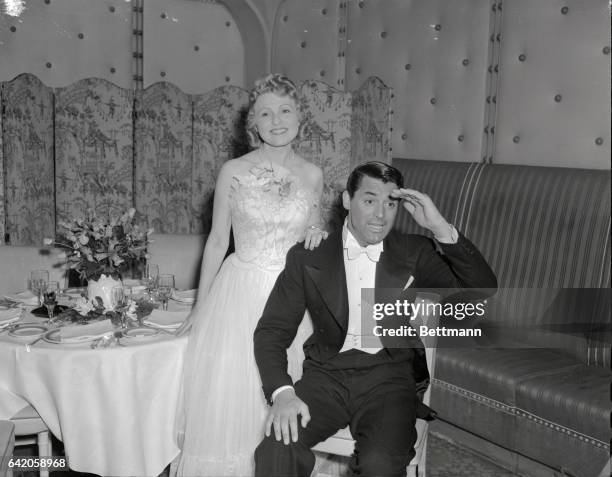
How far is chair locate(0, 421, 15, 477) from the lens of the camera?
1.85 m

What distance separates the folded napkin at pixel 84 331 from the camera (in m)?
2.18

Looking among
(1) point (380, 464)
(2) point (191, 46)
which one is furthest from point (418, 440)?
(2) point (191, 46)

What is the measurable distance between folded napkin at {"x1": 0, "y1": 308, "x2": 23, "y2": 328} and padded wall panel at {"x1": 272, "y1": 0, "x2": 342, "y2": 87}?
3513 mm

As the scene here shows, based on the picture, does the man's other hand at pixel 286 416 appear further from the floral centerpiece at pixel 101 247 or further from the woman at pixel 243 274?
the floral centerpiece at pixel 101 247

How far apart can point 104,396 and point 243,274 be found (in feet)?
2.28

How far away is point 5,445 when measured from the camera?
6.22ft

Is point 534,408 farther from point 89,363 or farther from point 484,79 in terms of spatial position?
point 484,79

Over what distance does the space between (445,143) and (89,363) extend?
A: 3115 mm

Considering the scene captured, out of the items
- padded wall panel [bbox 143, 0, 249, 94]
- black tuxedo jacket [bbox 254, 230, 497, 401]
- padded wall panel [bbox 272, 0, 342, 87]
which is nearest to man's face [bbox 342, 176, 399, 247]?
black tuxedo jacket [bbox 254, 230, 497, 401]

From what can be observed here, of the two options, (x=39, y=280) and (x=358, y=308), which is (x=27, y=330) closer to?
(x=39, y=280)

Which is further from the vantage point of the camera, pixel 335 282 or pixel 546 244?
pixel 546 244

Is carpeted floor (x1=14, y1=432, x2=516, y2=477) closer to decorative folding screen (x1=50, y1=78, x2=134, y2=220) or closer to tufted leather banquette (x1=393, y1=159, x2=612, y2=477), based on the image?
tufted leather banquette (x1=393, y1=159, x2=612, y2=477)

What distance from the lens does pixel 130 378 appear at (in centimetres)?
214

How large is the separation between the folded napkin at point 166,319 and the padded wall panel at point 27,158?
8.73 ft
